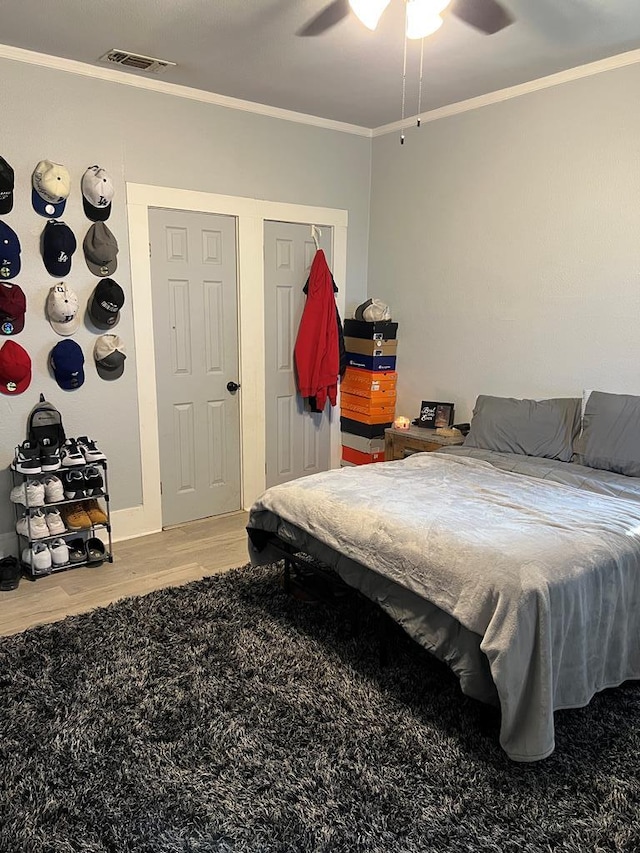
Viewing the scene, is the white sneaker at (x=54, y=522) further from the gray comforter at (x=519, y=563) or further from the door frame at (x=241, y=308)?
the gray comforter at (x=519, y=563)

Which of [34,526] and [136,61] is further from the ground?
[136,61]

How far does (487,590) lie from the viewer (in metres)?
1.94

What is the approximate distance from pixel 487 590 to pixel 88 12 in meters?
2.82

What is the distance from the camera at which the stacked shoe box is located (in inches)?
176

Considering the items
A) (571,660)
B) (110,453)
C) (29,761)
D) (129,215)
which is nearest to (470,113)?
(129,215)

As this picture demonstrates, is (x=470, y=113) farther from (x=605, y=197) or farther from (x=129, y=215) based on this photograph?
(x=129, y=215)

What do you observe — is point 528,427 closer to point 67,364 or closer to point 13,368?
point 67,364

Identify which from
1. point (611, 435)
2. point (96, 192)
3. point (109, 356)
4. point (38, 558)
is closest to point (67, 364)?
point (109, 356)

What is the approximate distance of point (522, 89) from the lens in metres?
3.53

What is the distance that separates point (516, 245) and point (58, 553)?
3.16 metres

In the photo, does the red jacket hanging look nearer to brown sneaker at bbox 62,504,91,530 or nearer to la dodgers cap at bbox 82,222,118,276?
la dodgers cap at bbox 82,222,118,276

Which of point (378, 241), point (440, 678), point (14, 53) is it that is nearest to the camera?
point (440, 678)

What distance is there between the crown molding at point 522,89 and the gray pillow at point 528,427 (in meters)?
1.71

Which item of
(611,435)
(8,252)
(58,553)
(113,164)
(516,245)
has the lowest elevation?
(58,553)
